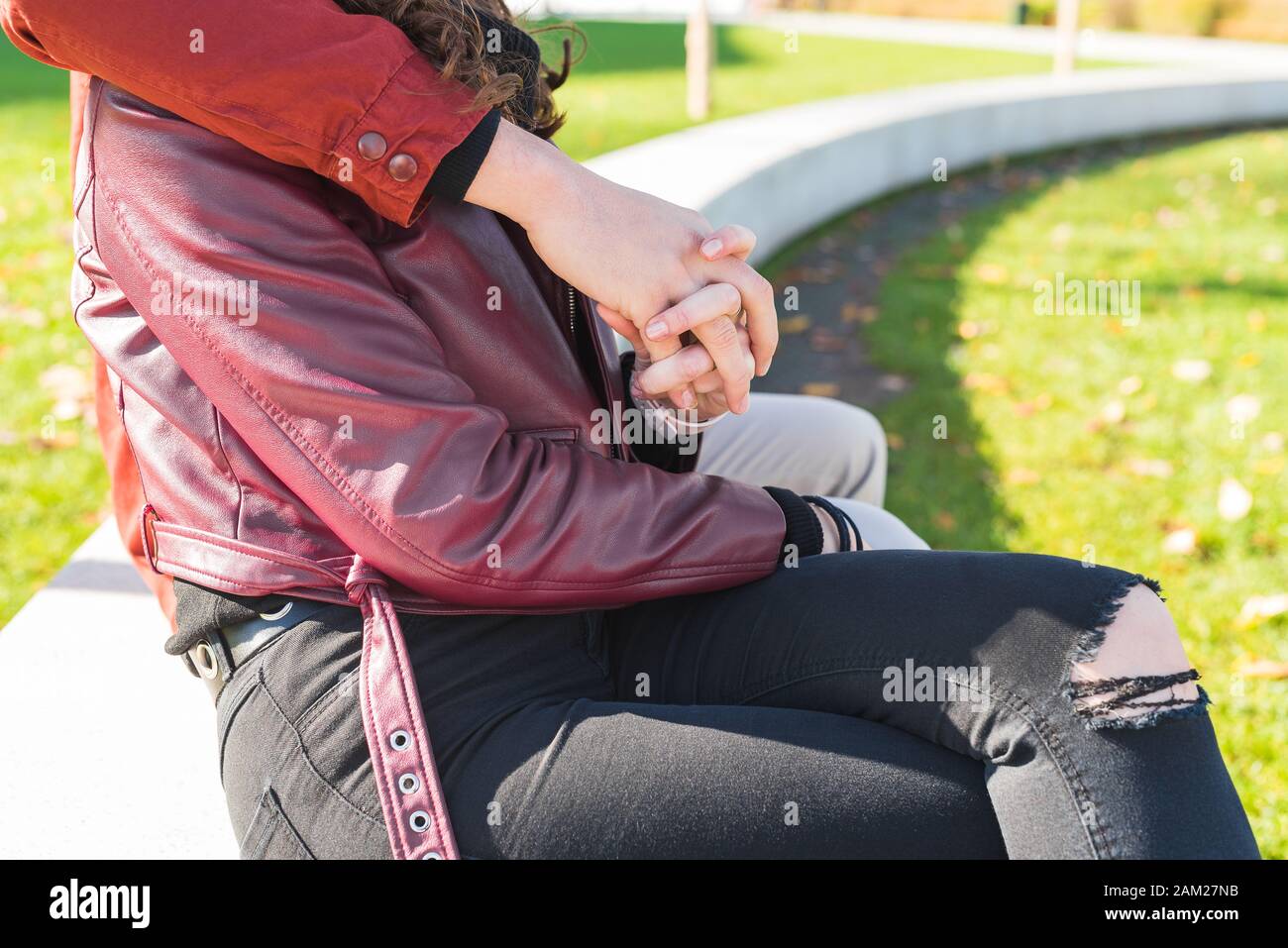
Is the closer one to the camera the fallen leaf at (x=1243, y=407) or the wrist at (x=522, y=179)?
the wrist at (x=522, y=179)

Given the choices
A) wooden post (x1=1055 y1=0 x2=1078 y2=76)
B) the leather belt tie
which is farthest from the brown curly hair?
wooden post (x1=1055 y1=0 x2=1078 y2=76)

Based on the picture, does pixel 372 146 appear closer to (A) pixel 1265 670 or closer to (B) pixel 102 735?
(B) pixel 102 735

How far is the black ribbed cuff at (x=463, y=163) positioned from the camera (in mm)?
1332

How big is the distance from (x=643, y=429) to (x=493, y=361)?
337 mm

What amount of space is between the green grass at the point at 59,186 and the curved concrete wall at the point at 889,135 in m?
1.03

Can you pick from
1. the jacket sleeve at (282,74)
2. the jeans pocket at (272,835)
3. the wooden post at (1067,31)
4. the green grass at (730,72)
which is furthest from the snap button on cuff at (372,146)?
the wooden post at (1067,31)

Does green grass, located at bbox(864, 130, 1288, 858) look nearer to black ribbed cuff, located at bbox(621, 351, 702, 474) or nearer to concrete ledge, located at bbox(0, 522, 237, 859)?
black ribbed cuff, located at bbox(621, 351, 702, 474)

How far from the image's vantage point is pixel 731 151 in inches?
224

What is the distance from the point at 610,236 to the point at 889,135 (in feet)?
21.8

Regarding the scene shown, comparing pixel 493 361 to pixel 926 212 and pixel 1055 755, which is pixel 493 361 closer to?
pixel 1055 755

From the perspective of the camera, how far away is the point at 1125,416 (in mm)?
4035

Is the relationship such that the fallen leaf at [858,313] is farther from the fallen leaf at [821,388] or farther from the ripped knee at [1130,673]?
the ripped knee at [1130,673]

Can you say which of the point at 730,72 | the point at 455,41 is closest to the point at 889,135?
the point at 730,72
